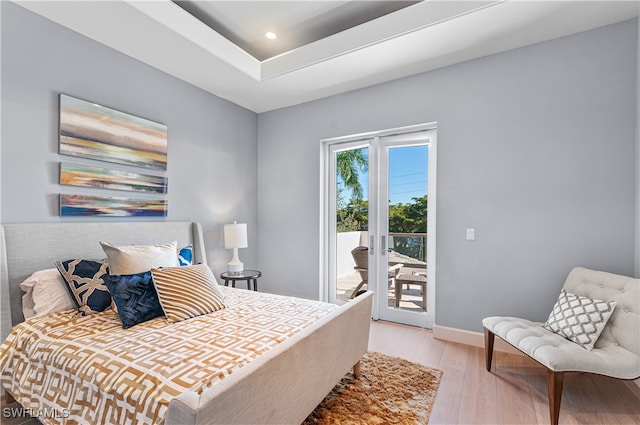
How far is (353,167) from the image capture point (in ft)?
12.5

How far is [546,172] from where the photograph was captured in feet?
8.49

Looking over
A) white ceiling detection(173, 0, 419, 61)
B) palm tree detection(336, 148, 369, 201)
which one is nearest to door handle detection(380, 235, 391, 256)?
palm tree detection(336, 148, 369, 201)

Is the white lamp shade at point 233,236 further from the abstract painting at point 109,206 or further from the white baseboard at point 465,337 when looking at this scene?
the white baseboard at point 465,337

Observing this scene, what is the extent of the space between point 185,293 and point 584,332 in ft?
8.63

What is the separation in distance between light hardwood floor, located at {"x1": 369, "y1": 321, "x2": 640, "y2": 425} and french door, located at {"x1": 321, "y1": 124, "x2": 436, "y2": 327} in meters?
0.76

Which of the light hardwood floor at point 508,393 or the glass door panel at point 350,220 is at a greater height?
the glass door panel at point 350,220

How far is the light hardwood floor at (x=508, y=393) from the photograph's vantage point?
1838 mm

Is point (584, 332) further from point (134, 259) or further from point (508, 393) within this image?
point (134, 259)

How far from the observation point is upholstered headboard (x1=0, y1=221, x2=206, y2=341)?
6.39 ft

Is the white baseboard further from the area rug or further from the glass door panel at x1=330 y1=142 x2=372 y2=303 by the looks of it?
the glass door panel at x1=330 y1=142 x2=372 y2=303

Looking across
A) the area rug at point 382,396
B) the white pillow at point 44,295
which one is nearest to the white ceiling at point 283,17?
the white pillow at point 44,295

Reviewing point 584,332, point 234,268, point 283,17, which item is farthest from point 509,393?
point 283,17

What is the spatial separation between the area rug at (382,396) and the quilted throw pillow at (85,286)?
1543mm

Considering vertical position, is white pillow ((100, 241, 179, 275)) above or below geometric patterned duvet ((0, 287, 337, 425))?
above
